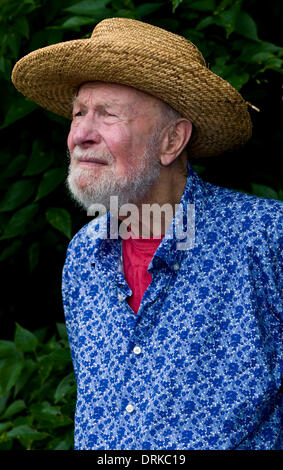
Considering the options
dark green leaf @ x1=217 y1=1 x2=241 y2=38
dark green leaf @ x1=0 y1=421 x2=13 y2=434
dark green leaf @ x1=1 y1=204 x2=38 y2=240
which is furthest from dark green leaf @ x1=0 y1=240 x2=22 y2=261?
dark green leaf @ x1=217 y1=1 x2=241 y2=38

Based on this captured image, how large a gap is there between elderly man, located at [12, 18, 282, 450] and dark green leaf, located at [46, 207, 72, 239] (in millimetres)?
447

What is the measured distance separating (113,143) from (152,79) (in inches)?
8.3

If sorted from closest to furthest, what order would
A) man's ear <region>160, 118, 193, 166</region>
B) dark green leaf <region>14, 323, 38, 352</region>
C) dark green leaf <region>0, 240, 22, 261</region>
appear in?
man's ear <region>160, 118, 193, 166</region> → dark green leaf <region>14, 323, 38, 352</region> → dark green leaf <region>0, 240, 22, 261</region>

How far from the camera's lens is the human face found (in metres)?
2.29

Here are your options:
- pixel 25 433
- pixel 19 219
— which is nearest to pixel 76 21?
pixel 19 219

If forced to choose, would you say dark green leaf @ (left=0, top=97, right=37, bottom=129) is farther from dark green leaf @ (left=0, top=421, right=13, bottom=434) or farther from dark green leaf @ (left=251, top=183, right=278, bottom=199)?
dark green leaf @ (left=0, top=421, right=13, bottom=434)

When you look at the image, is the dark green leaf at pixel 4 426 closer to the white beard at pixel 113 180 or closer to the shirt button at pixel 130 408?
the shirt button at pixel 130 408

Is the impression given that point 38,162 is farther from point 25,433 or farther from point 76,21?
point 25,433

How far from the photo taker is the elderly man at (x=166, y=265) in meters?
2.19

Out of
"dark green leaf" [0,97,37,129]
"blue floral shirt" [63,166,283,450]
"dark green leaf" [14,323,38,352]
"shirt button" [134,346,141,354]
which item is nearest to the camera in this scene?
"blue floral shirt" [63,166,283,450]

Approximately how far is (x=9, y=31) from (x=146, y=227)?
93cm

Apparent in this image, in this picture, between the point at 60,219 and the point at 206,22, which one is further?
the point at 60,219

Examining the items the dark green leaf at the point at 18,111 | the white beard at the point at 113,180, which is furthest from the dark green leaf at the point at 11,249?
the white beard at the point at 113,180

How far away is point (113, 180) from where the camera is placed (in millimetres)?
2301
